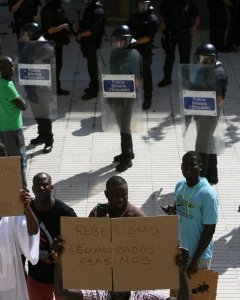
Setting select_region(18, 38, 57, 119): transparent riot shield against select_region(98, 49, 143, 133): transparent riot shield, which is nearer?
select_region(98, 49, 143, 133): transparent riot shield

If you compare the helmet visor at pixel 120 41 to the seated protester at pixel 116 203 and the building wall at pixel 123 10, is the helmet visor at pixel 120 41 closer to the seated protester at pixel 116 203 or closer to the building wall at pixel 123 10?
the seated protester at pixel 116 203

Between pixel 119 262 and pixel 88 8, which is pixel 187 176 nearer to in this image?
pixel 119 262

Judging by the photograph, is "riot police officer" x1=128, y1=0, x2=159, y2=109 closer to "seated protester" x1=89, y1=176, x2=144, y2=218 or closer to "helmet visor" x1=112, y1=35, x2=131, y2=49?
"helmet visor" x1=112, y1=35, x2=131, y2=49

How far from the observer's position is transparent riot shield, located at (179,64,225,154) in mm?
7992

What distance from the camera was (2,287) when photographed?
534cm

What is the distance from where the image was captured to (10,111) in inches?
315

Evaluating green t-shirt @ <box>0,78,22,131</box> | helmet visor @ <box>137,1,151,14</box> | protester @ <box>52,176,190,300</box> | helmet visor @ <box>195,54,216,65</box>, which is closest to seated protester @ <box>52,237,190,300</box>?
protester @ <box>52,176,190,300</box>

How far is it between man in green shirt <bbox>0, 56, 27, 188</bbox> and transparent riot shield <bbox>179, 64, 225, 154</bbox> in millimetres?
1733

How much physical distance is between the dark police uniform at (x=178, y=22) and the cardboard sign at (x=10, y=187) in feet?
21.2

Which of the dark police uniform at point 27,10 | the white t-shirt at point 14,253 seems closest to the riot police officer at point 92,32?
the dark police uniform at point 27,10

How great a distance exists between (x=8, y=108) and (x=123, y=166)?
A: 1.91m

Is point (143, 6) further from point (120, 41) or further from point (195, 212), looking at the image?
point (195, 212)

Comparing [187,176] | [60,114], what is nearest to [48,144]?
[60,114]

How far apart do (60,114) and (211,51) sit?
3645 mm
